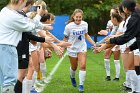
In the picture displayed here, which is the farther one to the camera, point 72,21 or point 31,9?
point 72,21

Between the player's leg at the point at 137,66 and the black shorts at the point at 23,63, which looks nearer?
the black shorts at the point at 23,63

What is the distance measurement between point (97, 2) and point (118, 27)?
21256 mm

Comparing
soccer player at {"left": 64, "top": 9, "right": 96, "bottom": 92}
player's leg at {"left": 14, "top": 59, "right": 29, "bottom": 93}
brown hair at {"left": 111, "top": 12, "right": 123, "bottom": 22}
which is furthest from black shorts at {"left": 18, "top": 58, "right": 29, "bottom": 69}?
brown hair at {"left": 111, "top": 12, "right": 123, "bottom": 22}

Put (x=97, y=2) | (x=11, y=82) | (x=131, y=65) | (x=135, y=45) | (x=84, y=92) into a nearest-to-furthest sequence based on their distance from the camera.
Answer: (x=11, y=82) < (x=135, y=45) < (x=131, y=65) < (x=84, y=92) < (x=97, y=2)

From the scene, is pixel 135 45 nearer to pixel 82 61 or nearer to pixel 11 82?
pixel 82 61

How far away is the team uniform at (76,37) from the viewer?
461 inches

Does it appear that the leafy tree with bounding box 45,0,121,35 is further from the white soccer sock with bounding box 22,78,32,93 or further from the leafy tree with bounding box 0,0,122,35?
the white soccer sock with bounding box 22,78,32,93

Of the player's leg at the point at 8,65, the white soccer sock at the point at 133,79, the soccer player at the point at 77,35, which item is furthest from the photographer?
the soccer player at the point at 77,35

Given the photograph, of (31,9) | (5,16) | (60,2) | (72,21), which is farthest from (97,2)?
(5,16)

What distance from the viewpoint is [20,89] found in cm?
863

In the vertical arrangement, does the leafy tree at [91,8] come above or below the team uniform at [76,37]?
above

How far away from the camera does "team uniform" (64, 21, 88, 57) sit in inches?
461

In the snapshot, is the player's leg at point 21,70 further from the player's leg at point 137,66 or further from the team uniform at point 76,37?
the team uniform at point 76,37

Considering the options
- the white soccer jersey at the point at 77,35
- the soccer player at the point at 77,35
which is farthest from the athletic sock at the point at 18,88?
the white soccer jersey at the point at 77,35
